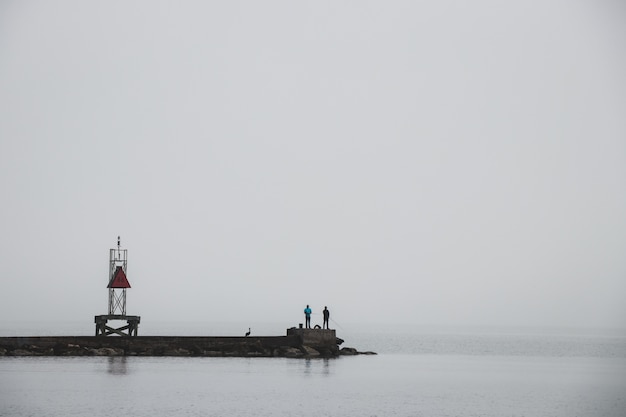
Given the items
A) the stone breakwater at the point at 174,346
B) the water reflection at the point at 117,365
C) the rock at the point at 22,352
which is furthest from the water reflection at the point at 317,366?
the rock at the point at 22,352

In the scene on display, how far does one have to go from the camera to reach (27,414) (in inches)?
1385

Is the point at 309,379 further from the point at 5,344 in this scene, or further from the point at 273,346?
the point at 5,344

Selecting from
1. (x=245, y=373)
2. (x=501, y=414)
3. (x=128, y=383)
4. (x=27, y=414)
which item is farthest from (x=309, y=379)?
(x=27, y=414)

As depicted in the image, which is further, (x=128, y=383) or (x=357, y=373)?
(x=357, y=373)

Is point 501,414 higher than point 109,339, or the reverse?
point 109,339

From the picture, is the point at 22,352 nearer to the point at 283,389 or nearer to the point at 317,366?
the point at 317,366

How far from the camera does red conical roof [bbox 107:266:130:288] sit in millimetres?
59000

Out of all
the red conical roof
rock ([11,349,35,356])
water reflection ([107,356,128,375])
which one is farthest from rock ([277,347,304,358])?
rock ([11,349,35,356])

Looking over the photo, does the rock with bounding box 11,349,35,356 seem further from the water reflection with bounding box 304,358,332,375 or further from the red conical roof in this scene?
the water reflection with bounding box 304,358,332,375

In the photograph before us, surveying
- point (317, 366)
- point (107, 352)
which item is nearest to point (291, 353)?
point (317, 366)

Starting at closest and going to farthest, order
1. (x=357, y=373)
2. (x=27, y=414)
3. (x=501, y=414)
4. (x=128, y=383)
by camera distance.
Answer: (x=27, y=414), (x=501, y=414), (x=128, y=383), (x=357, y=373)

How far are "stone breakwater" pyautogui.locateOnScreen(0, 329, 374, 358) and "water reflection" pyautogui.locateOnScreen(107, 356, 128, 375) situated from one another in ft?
3.16

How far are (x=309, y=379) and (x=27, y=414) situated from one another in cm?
1712

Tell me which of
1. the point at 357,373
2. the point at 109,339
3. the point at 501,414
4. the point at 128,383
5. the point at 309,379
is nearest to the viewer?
the point at 501,414
